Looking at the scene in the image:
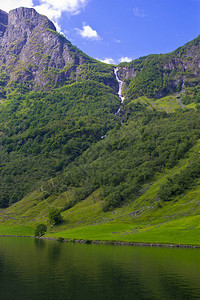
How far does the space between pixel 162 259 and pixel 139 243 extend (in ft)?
124

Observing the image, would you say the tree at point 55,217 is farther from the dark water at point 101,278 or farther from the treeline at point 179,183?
the dark water at point 101,278

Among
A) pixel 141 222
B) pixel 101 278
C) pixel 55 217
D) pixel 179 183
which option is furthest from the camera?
pixel 55 217

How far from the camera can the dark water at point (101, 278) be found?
40.7 m

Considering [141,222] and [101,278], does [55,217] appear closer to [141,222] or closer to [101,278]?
[141,222]

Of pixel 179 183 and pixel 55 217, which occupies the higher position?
pixel 179 183

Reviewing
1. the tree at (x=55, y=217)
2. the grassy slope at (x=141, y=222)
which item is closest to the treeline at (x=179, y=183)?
the grassy slope at (x=141, y=222)

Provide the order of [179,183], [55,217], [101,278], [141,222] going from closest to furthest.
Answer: [101,278] < [141,222] < [179,183] < [55,217]

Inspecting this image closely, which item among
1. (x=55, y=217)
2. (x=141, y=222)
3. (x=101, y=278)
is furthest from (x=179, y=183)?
(x=101, y=278)

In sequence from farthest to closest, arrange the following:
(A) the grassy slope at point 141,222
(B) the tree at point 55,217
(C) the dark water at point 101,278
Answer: (B) the tree at point 55,217 < (A) the grassy slope at point 141,222 < (C) the dark water at point 101,278

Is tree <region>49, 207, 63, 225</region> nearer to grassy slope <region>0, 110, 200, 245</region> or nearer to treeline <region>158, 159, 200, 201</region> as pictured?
grassy slope <region>0, 110, 200, 245</region>

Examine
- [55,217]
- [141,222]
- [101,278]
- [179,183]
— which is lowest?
[55,217]

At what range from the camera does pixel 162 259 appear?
68375mm

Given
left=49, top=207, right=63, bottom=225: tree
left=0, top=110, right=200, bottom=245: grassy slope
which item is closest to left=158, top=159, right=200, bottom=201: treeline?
left=0, top=110, right=200, bottom=245: grassy slope

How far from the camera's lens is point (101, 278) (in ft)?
165
